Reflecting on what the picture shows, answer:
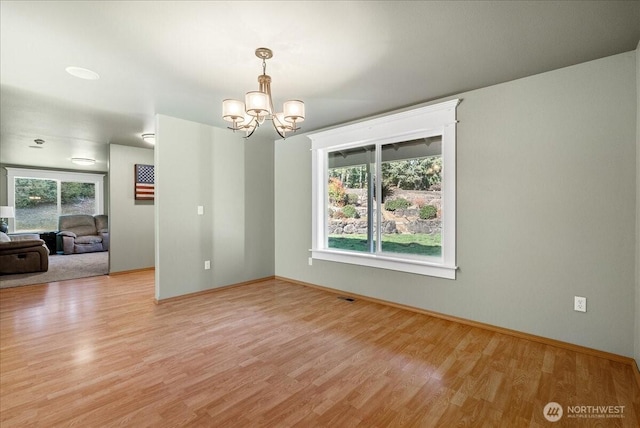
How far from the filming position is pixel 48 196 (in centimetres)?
858

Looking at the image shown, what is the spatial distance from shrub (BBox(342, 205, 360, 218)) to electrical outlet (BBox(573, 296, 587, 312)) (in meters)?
2.49

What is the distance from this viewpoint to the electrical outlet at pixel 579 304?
2471 millimetres

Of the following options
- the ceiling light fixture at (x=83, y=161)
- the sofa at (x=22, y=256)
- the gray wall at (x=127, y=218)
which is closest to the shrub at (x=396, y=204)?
the gray wall at (x=127, y=218)

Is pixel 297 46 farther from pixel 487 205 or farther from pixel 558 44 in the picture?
pixel 487 205

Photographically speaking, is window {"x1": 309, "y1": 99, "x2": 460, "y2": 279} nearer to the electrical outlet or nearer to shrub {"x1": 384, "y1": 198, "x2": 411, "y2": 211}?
shrub {"x1": 384, "y1": 198, "x2": 411, "y2": 211}

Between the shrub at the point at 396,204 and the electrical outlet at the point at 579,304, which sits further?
the shrub at the point at 396,204

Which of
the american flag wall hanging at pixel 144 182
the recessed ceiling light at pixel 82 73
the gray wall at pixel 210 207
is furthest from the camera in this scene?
the american flag wall hanging at pixel 144 182

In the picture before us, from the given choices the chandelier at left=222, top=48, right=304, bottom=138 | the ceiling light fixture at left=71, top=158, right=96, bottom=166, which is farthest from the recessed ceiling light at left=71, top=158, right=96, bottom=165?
the chandelier at left=222, top=48, right=304, bottom=138

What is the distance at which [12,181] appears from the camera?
314 inches

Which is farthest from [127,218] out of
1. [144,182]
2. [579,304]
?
[579,304]

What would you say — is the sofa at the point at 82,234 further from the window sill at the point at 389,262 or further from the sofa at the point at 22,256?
the window sill at the point at 389,262

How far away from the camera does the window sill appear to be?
3246 millimetres

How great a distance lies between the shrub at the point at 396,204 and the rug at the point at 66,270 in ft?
17.8

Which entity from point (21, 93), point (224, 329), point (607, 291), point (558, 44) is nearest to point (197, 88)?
point (21, 93)
